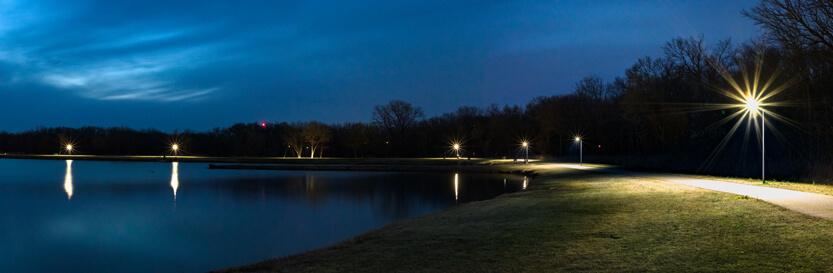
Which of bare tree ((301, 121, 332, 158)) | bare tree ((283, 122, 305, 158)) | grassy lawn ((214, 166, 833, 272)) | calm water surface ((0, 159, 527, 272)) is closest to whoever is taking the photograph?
grassy lawn ((214, 166, 833, 272))

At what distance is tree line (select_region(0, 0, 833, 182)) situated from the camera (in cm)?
2331

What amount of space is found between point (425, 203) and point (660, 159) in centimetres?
2329

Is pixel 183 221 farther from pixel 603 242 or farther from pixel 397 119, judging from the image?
pixel 397 119

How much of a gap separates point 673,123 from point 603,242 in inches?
1457

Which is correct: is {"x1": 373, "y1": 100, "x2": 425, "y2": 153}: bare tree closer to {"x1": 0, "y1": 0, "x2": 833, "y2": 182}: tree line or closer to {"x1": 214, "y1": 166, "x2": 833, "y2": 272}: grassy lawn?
{"x1": 0, "y1": 0, "x2": 833, "y2": 182}: tree line

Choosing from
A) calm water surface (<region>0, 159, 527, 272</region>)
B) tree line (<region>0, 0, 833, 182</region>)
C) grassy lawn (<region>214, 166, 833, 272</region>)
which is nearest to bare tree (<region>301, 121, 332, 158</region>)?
tree line (<region>0, 0, 833, 182</region>)

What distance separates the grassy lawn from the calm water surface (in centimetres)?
413

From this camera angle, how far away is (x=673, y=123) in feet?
134

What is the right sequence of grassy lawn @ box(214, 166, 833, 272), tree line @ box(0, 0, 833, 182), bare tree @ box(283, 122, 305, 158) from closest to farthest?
grassy lawn @ box(214, 166, 833, 272) < tree line @ box(0, 0, 833, 182) < bare tree @ box(283, 122, 305, 158)

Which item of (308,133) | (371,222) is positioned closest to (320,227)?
(371,222)

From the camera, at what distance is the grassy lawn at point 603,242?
6773 millimetres

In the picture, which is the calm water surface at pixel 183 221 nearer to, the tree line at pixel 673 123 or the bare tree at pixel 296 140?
the tree line at pixel 673 123

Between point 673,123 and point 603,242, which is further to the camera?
point 673,123

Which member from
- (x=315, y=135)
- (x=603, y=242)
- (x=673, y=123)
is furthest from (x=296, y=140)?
(x=603, y=242)
